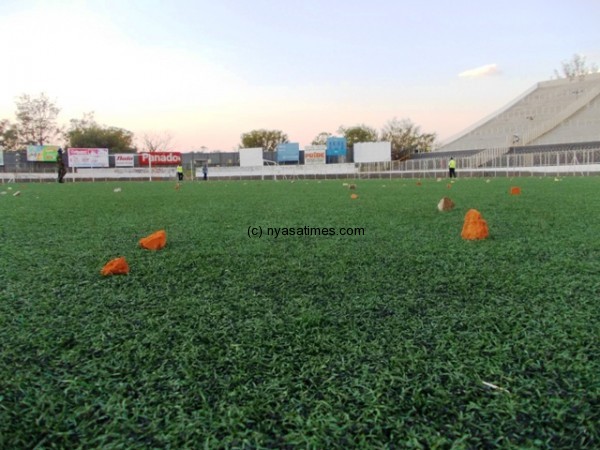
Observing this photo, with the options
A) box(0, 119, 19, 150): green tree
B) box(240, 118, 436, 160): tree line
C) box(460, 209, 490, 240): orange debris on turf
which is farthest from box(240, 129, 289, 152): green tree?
box(460, 209, 490, 240): orange debris on turf

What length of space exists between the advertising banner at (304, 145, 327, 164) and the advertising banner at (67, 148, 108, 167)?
17558mm

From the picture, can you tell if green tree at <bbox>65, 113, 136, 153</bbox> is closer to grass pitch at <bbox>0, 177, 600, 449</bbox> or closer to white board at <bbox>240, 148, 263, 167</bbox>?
white board at <bbox>240, 148, 263, 167</bbox>

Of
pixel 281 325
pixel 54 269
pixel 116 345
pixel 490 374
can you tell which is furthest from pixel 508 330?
pixel 54 269

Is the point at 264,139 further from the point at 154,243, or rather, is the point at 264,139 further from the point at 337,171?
the point at 154,243

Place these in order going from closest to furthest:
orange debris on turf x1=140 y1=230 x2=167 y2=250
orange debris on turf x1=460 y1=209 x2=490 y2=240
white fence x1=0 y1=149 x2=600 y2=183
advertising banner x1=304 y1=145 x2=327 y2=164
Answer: orange debris on turf x1=140 y1=230 x2=167 y2=250 < orange debris on turf x1=460 y1=209 x2=490 y2=240 < white fence x1=0 y1=149 x2=600 y2=183 < advertising banner x1=304 y1=145 x2=327 y2=164

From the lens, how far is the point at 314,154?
130 feet

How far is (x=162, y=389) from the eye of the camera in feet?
2.94

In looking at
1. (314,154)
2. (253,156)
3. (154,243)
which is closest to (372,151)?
(314,154)

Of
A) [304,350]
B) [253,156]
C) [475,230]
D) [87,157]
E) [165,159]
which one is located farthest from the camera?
[253,156]

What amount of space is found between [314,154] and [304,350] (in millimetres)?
39299

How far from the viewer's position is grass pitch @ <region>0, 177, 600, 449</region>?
30.5 inches

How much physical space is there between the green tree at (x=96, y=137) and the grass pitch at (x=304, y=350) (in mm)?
55625

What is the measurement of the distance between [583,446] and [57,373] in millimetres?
1070

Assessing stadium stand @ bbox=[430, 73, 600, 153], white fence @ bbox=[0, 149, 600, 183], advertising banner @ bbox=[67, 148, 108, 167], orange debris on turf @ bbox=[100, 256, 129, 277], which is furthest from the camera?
advertising banner @ bbox=[67, 148, 108, 167]
